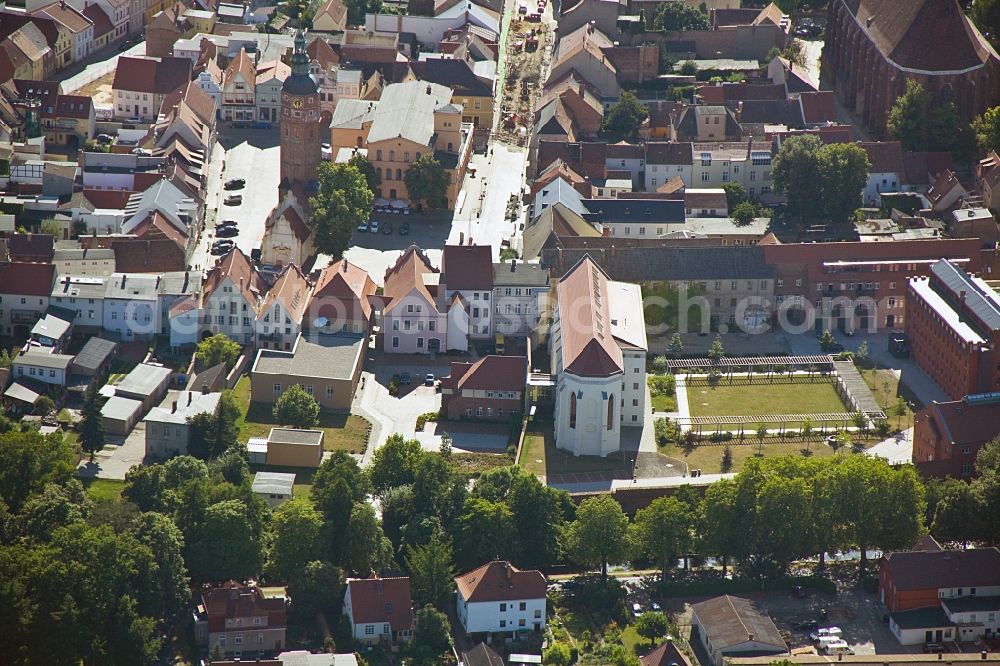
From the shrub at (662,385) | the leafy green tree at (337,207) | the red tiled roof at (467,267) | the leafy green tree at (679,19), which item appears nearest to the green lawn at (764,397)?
the shrub at (662,385)

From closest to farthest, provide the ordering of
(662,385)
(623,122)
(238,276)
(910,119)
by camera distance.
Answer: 1. (662,385)
2. (238,276)
3. (910,119)
4. (623,122)

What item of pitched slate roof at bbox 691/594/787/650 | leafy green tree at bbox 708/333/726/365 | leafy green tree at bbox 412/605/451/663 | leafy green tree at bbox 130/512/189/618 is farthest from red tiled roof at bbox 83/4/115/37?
pitched slate roof at bbox 691/594/787/650

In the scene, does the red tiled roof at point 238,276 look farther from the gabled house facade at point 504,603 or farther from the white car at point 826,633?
the white car at point 826,633

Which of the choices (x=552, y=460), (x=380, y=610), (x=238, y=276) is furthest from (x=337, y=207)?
(x=380, y=610)

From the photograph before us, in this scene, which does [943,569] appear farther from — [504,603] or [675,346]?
[675,346]

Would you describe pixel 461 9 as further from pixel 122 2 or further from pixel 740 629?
pixel 740 629

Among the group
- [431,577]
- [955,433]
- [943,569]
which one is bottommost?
[431,577]

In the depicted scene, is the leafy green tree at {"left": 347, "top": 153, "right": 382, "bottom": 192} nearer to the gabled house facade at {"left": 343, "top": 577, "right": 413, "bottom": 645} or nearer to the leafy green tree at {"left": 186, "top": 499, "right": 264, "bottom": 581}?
the leafy green tree at {"left": 186, "top": 499, "right": 264, "bottom": 581}
